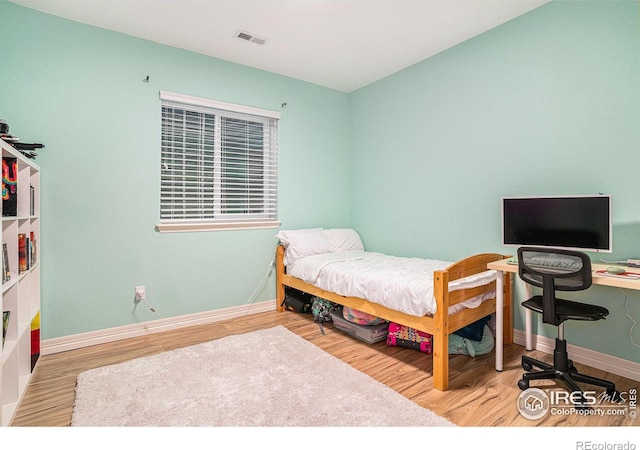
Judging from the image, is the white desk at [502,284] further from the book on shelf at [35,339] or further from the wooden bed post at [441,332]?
the book on shelf at [35,339]

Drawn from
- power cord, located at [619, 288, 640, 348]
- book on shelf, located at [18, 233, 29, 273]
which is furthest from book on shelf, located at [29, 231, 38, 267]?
power cord, located at [619, 288, 640, 348]

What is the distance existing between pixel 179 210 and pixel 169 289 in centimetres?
75

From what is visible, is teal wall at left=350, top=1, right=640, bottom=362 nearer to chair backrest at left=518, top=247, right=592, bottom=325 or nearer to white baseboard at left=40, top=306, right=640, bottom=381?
white baseboard at left=40, top=306, right=640, bottom=381

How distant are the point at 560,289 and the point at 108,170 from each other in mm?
3386

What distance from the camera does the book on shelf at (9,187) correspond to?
68.4 inches

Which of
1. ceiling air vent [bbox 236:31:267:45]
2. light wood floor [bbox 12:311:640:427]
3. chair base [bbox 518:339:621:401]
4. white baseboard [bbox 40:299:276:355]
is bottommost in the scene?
light wood floor [bbox 12:311:640:427]

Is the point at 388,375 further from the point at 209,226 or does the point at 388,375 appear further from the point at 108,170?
the point at 108,170

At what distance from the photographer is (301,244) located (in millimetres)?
3527

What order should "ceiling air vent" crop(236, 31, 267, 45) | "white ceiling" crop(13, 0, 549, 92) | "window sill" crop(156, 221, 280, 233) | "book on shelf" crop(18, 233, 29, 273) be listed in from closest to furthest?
"book on shelf" crop(18, 233, 29, 273) → "white ceiling" crop(13, 0, 549, 92) → "ceiling air vent" crop(236, 31, 267, 45) → "window sill" crop(156, 221, 280, 233)

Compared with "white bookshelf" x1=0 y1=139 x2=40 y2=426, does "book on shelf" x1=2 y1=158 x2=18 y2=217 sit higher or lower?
higher

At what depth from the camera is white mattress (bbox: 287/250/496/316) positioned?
86.5 inches

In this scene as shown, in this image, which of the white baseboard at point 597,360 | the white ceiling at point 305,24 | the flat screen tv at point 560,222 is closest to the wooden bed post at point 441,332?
the flat screen tv at point 560,222

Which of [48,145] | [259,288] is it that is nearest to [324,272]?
[259,288]

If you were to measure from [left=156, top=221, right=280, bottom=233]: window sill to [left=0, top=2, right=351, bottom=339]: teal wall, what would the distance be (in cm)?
6
